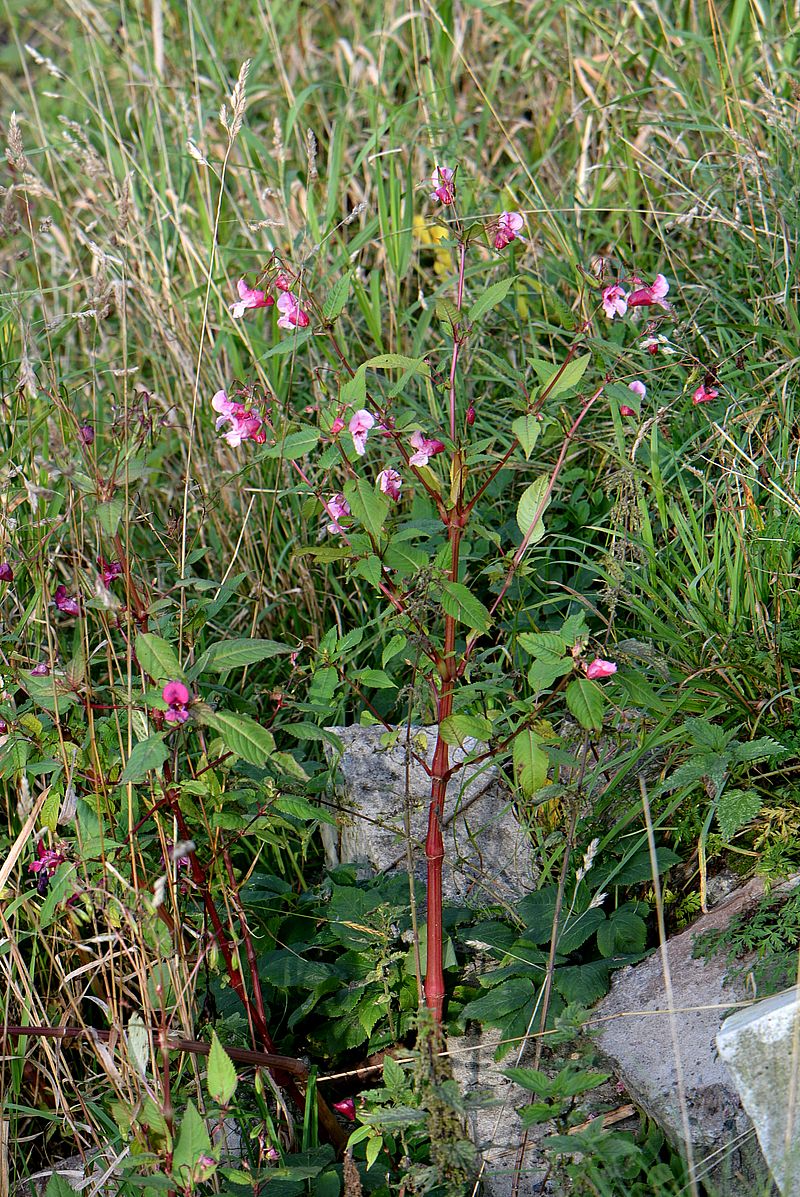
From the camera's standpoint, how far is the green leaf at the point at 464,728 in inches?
62.0

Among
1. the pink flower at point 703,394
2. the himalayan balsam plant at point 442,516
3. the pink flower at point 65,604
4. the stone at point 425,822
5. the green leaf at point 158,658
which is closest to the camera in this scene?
the green leaf at point 158,658

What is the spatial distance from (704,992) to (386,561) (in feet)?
2.61

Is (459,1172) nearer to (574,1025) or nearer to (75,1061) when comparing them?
(574,1025)

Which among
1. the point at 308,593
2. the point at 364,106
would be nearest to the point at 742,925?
the point at 308,593

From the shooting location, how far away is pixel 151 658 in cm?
148

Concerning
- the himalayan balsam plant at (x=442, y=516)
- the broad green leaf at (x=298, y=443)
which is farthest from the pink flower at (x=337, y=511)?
the broad green leaf at (x=298, y=443)

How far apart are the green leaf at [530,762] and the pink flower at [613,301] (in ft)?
2.09

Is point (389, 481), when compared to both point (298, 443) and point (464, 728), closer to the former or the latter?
point (298, 443)

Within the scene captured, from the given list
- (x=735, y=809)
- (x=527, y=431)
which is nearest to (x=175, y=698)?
(x=527, y=431)

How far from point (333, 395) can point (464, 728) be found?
1218 mm

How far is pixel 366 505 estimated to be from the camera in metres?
1.58

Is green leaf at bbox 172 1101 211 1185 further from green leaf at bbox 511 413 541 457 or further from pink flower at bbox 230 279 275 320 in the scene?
pink flower at bbox 230 279 275 320

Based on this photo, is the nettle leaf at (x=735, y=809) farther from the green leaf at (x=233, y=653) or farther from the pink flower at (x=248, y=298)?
the pink flower at (x=248, y=298)

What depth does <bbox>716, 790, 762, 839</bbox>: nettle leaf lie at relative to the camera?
5.60ft
